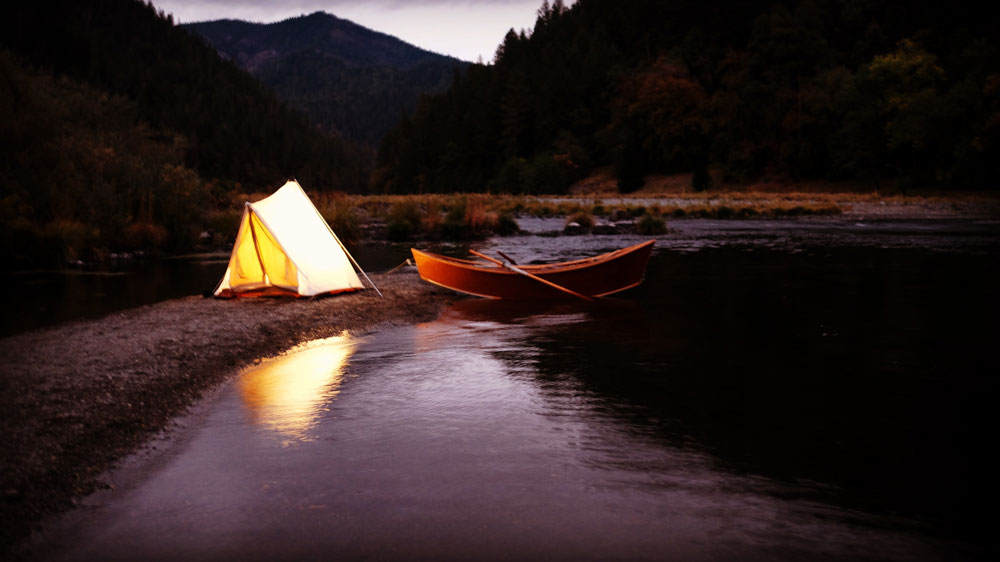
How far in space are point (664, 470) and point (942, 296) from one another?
13773mm

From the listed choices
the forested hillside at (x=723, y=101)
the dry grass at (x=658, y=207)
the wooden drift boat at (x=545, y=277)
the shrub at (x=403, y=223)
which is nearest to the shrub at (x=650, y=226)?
the dry grass at (x=658, y=207)

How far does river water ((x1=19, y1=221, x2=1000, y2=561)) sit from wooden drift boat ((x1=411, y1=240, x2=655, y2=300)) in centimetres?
219

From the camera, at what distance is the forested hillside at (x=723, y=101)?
68.3 m

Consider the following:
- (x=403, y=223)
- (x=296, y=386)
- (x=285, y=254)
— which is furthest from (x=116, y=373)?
(x=403, y=223)

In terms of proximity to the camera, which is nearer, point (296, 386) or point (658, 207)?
point (296, 386)

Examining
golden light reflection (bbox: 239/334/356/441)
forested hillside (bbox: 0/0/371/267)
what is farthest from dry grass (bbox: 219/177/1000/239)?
golden light reflection (bbox: 239/334/356/441)

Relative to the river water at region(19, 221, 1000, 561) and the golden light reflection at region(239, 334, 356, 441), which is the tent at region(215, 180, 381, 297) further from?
the golden light reflection at region(239, 334, 356, 441)

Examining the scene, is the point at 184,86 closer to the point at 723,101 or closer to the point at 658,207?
the point at 723,101

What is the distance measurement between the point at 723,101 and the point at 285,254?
86.6 m

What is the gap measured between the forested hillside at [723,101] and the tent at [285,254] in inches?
2252

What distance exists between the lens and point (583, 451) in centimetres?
741

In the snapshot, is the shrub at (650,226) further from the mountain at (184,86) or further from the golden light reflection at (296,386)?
the mountain at (184,86)

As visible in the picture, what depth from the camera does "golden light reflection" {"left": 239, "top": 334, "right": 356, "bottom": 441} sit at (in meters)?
Answer: 8.39

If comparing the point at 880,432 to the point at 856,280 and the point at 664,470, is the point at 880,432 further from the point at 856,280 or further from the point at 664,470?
the point at 856,280
